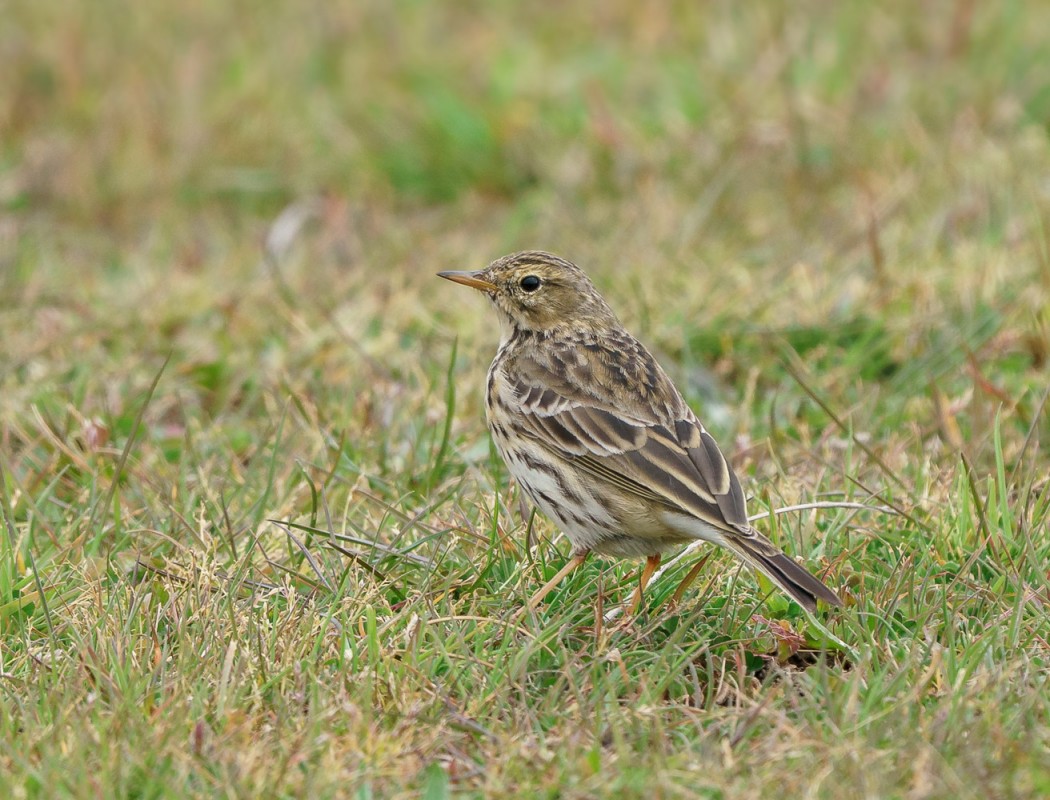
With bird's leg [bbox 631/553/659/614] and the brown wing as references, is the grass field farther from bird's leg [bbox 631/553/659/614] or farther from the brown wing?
the brown wing

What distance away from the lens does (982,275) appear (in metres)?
7.16

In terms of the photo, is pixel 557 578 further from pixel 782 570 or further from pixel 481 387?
Result: pixel 481 387

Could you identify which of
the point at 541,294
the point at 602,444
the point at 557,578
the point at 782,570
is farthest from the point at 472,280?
the point at 782,570

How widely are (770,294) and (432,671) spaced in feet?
11.9

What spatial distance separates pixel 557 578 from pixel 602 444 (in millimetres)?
463

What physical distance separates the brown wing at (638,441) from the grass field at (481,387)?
29cm

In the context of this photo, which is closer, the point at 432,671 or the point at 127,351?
the point at 432,671

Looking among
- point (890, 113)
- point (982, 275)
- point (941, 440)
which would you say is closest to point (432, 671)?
point (941, 440)

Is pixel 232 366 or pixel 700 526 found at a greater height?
pixel 700 526

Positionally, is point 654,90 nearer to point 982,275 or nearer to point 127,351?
point 982,275

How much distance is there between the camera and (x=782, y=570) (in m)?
4.11

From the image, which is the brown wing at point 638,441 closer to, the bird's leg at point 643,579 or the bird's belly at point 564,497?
the bird's belly at point 564,497

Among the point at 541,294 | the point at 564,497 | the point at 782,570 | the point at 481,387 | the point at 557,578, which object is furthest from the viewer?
the point at 481,387

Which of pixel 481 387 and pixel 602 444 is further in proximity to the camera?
pixel 481 387
